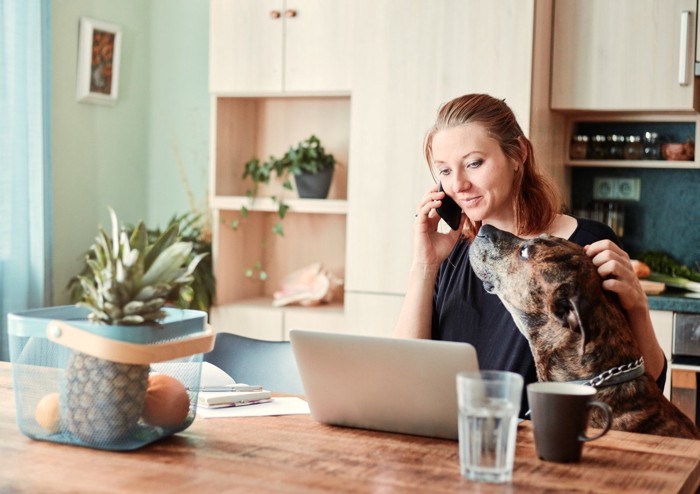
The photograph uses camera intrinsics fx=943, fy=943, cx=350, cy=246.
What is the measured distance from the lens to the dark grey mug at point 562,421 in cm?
125

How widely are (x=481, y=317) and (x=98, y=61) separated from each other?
2.49 meters

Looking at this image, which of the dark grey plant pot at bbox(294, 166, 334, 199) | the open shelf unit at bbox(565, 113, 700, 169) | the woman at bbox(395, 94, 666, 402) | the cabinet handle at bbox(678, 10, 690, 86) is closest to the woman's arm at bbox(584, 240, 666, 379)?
the woman at bbox(395, 94, 666, 402)

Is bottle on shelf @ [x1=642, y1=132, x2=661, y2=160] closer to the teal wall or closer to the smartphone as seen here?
the smartphone

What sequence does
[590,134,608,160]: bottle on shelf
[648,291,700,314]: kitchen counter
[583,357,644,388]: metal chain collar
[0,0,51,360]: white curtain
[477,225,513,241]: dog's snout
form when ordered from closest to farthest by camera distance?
[583,357,644,388]: metal chain collar, [477,225,513,241]: dog's snout, [648,291,700,314]: kitchen counter, [0,0,51,360]: white curtain, [590,134,608,160]: bottle on shelf

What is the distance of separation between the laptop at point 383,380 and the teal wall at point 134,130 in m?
2.66

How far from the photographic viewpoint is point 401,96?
349cm

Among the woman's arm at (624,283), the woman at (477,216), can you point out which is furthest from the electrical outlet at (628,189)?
the woman's arm at (624,283)

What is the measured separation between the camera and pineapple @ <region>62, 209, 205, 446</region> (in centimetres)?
129

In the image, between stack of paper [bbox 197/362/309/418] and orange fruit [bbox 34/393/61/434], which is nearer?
orange fruit [bbox 34/393/61/434]

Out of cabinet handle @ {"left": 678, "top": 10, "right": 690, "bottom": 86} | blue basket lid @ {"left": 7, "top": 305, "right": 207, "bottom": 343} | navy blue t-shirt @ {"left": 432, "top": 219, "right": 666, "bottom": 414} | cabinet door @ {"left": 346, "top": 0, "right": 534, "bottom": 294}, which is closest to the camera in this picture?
blue basket lid @ {"left": 7, "top": 305, "right": 207, "bottom": 343}

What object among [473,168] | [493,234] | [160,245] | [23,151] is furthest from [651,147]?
[160,245]

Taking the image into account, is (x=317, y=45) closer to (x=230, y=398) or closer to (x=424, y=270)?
(x=424, y=270)

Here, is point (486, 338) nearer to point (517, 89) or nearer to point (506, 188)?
point (506, 188)

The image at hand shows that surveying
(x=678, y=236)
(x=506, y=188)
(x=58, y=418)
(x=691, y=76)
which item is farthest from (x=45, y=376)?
(x=678, y=236)
